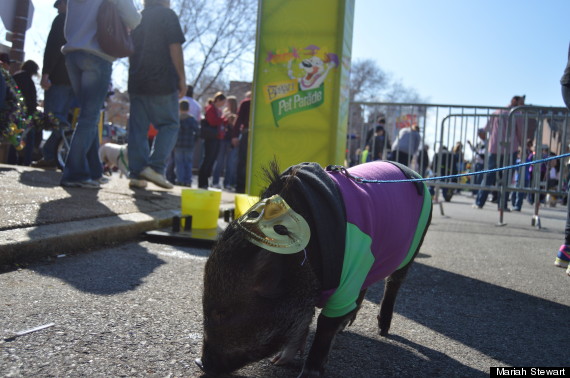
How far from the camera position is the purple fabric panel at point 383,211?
215cm

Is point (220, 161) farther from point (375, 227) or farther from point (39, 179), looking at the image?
point (375, 227)

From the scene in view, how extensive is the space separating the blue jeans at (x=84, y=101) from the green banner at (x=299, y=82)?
169 cm

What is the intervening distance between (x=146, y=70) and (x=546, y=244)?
17.9ft

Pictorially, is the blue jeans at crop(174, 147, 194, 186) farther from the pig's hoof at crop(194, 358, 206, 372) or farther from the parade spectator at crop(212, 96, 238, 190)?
the pig's hoof at crop(194, 358, 206, 372)

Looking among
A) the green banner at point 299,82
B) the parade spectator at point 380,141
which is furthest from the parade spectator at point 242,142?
the green banner at point 299,82

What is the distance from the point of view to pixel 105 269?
3463 millimetres

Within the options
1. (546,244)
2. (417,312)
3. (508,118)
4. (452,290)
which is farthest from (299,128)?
(508,118)

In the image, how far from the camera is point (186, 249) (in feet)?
15.0

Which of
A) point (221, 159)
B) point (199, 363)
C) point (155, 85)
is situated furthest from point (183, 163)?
point (199, 363)

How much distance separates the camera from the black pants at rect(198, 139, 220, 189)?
11.1m

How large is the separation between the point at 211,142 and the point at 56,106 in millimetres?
3940

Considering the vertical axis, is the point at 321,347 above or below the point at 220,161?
below

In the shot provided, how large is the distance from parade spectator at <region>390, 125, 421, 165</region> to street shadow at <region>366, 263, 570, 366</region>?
6.74 meters

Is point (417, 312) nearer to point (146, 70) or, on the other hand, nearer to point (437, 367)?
point (437, 367)
